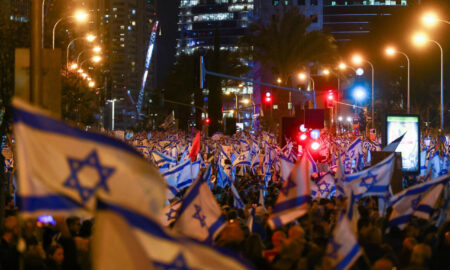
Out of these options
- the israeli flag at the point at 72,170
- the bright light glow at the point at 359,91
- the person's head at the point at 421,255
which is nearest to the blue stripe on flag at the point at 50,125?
the israeli flag at the point at 72,170

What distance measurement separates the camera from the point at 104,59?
48.0 metres

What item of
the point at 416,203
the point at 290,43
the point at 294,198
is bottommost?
the point at 416,203

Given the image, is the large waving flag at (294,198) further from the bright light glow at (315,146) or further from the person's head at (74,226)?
the bright light glow at (315,146)

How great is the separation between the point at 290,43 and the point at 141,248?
48.8 meters

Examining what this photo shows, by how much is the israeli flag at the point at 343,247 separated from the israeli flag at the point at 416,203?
3.04 m

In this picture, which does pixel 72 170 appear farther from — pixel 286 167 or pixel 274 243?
pixel 286 167

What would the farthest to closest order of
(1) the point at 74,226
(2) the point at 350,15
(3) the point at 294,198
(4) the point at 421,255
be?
(2) the point at 350,15 → (1) the point at 74,226 → (3) the point at 294,198 → (4) the point at 421,255

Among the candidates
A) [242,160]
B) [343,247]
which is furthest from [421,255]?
[242,160]

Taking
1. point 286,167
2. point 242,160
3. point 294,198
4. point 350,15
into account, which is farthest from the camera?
point 350,15

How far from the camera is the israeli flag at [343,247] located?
251 inches

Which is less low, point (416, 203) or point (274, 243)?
point (416, 203)

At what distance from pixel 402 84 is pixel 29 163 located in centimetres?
6434

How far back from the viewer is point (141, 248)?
4676mm

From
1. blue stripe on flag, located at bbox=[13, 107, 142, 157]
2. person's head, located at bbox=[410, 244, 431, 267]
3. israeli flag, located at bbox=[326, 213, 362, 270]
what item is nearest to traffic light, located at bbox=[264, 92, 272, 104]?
person's head, located at bbox=[410, 244, 431, 267]
